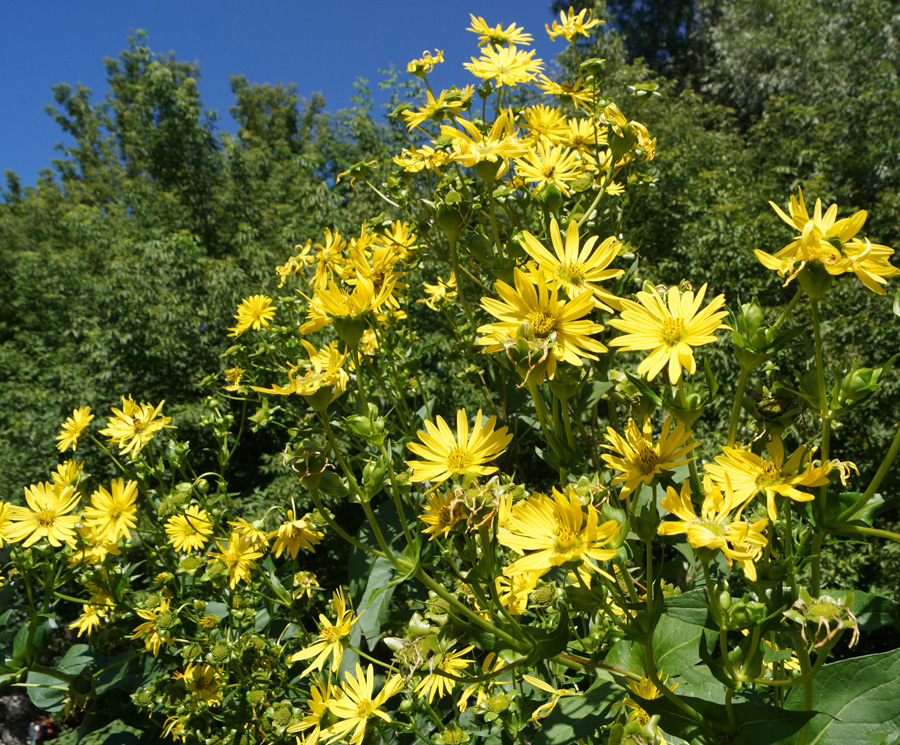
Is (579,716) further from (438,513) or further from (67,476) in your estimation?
(67,476)

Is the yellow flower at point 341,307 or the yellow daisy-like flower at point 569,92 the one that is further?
the yellow daisy-like flower at point 569,92

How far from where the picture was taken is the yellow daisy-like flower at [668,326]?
2.44 ft

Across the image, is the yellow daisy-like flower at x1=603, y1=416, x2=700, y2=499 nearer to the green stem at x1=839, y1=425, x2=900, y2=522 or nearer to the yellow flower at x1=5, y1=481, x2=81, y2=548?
the green stem at x1=839, y1=425, x2=900, y2=522

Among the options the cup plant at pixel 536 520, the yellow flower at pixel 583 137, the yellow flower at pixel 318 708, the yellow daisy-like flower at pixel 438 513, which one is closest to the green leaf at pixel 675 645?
the cup plant at pixel 536 520

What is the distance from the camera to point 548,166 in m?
1.29

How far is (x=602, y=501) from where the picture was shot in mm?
816

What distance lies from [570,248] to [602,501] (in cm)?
37

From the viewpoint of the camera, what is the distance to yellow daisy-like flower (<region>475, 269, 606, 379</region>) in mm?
748

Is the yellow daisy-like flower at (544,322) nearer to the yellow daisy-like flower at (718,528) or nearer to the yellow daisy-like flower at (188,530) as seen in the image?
the yellow daisy-like flower at (718,528)

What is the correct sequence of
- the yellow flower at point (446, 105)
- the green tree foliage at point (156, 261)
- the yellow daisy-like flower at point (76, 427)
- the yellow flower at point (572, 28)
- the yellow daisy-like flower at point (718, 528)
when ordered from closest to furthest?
the yellow daisy-like flower at point (718, 528), the yellow flower at point (446, 105), the yellow flower at point (572, 28), the yellow daisy-like flower at point (76, 427), the green tree foliage at point (156, 261)

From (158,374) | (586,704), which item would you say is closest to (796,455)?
(586,704)

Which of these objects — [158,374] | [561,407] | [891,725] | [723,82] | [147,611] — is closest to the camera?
[891,725]

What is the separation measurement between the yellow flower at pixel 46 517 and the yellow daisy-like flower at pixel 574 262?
1.47 metres

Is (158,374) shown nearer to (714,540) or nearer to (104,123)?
(714,540)
